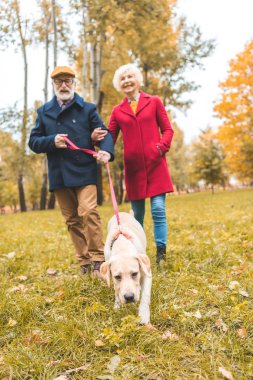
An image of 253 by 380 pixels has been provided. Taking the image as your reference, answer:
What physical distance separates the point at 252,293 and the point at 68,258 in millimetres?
3389

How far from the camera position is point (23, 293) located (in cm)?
404

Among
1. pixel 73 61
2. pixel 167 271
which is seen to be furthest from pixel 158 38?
pixel 167 271

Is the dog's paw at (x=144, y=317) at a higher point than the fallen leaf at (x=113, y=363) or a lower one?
higher

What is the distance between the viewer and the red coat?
4.86 m

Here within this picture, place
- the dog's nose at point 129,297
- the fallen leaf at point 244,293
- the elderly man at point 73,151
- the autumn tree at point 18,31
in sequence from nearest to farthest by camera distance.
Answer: the dog's nose at point 129,297 < the fallen leaf at point 244,293 < the elderly man at point 73,151 < the autumn tree at point 18,31

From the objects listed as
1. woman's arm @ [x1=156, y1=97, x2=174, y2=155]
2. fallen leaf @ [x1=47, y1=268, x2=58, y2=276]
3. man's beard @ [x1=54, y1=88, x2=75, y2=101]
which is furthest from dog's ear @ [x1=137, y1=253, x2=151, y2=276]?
man's beard @ [x1=54, y1=88, x2=75, y2=101]

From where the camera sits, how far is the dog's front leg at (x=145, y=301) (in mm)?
3020

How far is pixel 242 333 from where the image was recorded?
2744 millimetres

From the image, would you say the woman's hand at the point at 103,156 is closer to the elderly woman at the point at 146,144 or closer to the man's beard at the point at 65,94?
the elderly woman at the point at 146,144

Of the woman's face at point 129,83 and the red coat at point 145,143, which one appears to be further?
the red coat at point 145,143

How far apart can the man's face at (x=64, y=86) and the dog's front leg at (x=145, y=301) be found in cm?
258

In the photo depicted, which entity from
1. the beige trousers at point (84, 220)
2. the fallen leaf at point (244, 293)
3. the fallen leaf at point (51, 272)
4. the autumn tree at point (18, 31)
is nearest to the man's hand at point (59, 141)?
the beige trousers at point (84, 220)

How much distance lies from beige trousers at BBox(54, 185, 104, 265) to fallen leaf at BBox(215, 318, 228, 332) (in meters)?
1.93

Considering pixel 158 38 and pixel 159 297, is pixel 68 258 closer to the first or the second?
pixel 159 297
